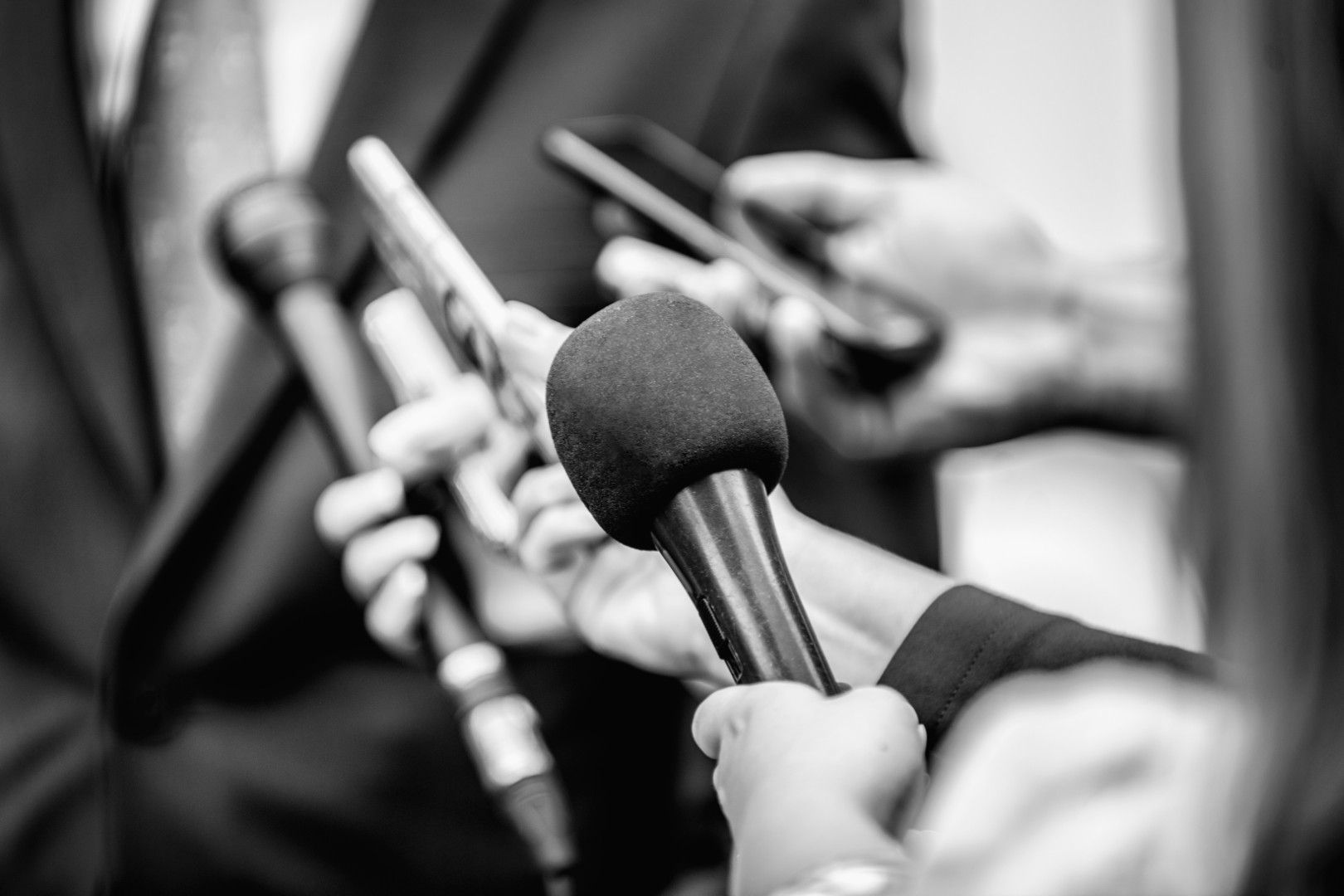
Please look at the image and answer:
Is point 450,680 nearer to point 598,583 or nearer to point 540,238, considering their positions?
point 598,583

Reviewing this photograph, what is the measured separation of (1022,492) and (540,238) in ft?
2.63

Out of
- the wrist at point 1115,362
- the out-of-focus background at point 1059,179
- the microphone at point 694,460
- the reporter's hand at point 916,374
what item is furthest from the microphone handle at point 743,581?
the out-of-focus background at point 1059,179

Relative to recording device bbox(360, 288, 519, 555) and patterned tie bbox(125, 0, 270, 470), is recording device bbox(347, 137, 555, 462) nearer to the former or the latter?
recording device bbox(360, 288, 519, 555)

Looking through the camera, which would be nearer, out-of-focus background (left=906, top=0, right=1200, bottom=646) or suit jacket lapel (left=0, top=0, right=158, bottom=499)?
suit jacket lapel (left=0, top=0, right=158, bottom=499)

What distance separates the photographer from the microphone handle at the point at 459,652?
1.50ft

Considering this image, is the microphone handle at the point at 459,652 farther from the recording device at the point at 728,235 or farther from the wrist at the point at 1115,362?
the wrist at the point at 1115,362

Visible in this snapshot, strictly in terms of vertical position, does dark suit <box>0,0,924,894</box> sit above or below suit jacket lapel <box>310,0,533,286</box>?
below

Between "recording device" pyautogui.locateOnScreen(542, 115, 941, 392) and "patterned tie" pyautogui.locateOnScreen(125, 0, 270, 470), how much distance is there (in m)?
0.20

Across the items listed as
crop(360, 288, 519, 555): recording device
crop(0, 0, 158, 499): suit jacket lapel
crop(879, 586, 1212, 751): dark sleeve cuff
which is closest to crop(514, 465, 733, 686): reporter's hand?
crop(360, 288, 519, 555): recording device

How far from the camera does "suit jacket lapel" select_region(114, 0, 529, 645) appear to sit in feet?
1.99

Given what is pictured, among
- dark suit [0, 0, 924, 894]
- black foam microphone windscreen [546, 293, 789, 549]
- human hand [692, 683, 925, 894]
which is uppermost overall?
black foam microphone windscreen [546, 293, 789, 549]

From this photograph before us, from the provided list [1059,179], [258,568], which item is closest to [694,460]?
[258,568]

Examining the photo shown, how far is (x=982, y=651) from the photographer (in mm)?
363

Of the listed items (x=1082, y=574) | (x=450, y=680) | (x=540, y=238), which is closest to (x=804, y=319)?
(x=540, y=238)
